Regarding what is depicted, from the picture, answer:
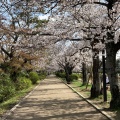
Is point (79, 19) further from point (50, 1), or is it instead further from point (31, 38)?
point (50, 1)

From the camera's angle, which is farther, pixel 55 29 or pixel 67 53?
pixel 67 53

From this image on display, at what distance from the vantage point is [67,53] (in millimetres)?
27031

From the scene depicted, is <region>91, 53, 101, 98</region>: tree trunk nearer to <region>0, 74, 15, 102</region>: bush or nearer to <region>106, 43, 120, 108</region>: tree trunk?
<region>106, 43, 120, 108</region>: tree trunk

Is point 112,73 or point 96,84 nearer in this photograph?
point 112,73

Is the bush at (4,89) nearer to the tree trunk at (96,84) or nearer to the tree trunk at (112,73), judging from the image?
the tree trunk at (96,84)

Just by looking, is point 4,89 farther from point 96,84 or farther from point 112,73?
point 112,73

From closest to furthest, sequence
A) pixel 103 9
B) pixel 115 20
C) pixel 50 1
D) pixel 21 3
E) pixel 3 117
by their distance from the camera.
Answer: pixel 21 3
pixel 50 1
pixel 3 117
pixel 115 20
pixel 103 9

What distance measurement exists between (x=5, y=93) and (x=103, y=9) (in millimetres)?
9384

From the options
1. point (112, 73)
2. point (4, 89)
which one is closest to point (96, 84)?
point (112, 73)

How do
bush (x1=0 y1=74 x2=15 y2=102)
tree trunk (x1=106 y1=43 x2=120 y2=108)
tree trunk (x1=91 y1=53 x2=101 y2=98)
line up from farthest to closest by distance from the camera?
bush (x1=0 y1=74 x2=15 y2=102) < tree trunk (x1=91 y1=53 x2=101 y2=98) < tree trunk (x1=106 y1=43 x2=120 y2=108)

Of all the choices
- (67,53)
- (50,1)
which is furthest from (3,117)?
(67,53)

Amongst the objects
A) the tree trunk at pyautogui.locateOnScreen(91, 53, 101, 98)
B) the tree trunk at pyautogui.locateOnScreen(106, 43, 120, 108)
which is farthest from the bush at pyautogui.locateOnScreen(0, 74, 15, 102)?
the tree trunk at pyautogui.locateOnScreen(106, 43, 120, 108)

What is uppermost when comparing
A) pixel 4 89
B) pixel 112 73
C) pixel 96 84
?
pixel 112 73

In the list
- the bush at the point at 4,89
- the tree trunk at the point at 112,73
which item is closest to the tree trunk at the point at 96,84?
the tree trunk at the point at 112,73
